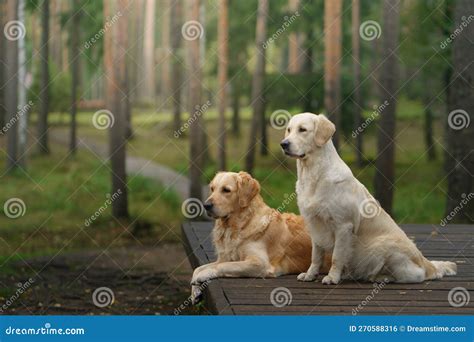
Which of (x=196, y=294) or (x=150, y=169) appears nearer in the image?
(x=196, y=294)

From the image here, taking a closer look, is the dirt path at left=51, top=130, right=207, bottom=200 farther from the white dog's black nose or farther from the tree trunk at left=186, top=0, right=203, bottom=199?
the white dog's black nose

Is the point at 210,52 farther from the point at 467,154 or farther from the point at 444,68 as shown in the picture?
the point at 467,154

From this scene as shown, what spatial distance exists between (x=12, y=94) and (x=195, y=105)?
5307mm

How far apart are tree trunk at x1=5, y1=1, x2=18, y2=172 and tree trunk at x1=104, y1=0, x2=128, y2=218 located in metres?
3.61

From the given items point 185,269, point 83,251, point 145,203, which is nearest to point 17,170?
point 145,203

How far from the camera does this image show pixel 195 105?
584 inches

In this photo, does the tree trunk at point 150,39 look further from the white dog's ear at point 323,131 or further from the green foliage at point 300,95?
the white dog's ear at point 323,131

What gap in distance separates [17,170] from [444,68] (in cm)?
935

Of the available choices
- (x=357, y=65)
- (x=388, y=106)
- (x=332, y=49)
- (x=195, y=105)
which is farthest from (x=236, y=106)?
(x=388, y=106)

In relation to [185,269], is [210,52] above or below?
above

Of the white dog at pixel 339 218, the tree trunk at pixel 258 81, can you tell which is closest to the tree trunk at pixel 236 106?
the tree trunk at pixel 258 81

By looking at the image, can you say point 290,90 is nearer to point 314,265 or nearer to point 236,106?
point 236,106

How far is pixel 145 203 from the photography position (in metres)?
16.8

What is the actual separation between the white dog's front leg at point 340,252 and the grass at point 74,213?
722cm
